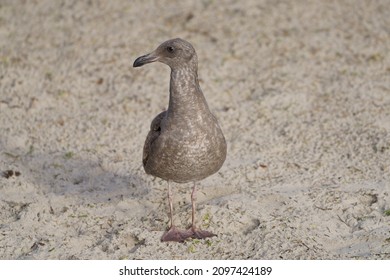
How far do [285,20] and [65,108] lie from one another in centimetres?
362

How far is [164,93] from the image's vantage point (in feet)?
28.2

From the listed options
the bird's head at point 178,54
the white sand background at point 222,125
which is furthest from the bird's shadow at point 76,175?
the bird's head at point 178,54

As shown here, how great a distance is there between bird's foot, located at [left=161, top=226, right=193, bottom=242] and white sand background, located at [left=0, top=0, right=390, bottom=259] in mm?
100

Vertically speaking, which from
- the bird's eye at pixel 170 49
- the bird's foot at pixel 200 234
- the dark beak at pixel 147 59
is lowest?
the bird's foot at pixel 200 234

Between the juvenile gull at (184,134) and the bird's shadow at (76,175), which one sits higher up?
the juvenile gull at (184,134)

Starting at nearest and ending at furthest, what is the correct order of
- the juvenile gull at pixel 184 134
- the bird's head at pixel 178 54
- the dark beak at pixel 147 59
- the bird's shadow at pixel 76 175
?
the juvenile gull at pixel 184 134
the bird's head at pixel 178 54
the dark beak at pixel 147 59
the bird's shadow at pixel 76 175

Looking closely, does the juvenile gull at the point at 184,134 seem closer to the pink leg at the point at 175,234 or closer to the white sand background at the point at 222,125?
the pink leg at the point at 175,234

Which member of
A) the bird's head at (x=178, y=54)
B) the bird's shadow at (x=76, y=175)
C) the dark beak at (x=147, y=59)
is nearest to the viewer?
the bird's head at (x=178, y=54)

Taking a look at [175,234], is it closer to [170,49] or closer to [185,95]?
[185,95]

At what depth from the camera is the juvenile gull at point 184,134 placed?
557cm

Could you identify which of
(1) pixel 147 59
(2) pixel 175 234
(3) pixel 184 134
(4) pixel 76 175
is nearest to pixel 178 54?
(1) pixel 147 59
